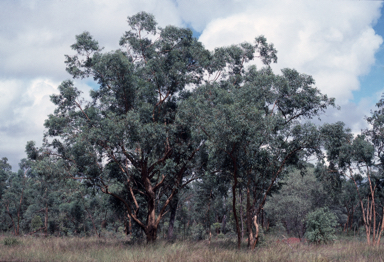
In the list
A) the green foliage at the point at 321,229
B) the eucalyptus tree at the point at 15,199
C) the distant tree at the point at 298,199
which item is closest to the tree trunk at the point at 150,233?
the green foliage at the point at 321,229

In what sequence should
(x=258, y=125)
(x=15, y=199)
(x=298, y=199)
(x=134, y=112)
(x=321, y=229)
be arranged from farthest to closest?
(x=15, y=199), (x=298, y=199), (x=321, y=229), (x=134, y=112), (x=258, y=125)

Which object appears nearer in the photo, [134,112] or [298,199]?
[134,112]

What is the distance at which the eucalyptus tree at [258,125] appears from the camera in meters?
12.7

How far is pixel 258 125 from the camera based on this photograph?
1252 cm

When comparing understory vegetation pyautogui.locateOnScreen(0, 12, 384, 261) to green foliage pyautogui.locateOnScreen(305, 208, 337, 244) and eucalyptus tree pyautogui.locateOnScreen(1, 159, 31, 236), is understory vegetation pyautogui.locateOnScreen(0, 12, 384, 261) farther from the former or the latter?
eucalyptus tree pyautogui.locateOnScreen(1, 159, 31, 236)

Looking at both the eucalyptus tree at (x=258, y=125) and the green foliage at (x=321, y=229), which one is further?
the green foliage at (x=321, y=229)

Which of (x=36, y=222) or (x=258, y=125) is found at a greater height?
(x=258, y=125)

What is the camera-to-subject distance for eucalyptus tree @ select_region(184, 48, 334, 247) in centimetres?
1266

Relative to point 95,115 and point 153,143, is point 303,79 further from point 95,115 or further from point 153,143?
point 95,115

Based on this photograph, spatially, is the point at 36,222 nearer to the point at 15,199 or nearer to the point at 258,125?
the point at 15,199

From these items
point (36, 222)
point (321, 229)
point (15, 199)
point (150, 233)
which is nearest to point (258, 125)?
point (150, 233)

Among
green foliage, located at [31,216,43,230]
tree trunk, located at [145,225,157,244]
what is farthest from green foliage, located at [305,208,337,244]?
green foliage, located at [31,216,43,230]

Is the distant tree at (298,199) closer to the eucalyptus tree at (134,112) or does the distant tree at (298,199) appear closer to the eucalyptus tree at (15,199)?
the eucalyptus tree at (134,112)

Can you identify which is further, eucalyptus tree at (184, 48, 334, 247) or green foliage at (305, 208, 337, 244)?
green foliage at (305, 208, 337, 244)
